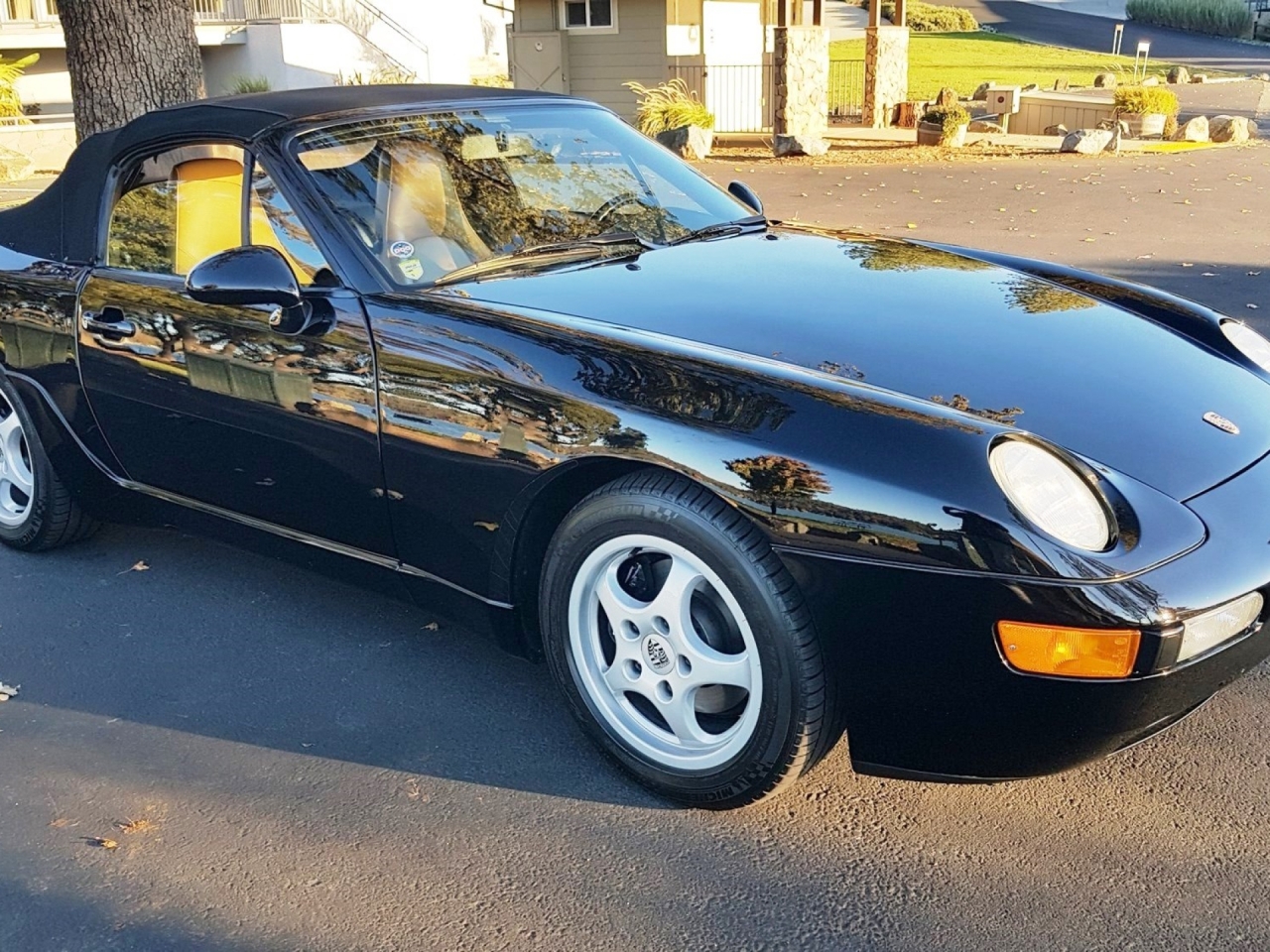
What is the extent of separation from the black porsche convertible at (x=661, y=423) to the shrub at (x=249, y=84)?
2215 cm

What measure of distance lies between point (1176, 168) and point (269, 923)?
1568 centimetres

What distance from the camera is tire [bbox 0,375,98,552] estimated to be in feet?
14.1

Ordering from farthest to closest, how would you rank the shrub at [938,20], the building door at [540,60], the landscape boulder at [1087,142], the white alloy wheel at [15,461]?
the shrub at [938,20] < the building door at [540,60] < the landscape boulder at [1087,142] < the white alloy wheel at [15,461]

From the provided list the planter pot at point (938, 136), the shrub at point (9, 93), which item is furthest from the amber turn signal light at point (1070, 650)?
the shrub at point (9, 93)

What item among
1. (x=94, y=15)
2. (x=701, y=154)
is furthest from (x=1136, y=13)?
Result: (x=94, y=15)

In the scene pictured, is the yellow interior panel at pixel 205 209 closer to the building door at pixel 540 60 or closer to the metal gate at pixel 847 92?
the metal gate at pixel 847 92

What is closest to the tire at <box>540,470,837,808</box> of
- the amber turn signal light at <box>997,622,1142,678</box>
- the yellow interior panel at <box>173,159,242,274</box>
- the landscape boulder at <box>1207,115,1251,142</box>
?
the amber turn signal light at <box>997,622,1142,678</box>

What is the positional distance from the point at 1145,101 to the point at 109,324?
67.0 ft

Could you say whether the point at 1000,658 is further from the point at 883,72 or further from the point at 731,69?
the point at 883,72

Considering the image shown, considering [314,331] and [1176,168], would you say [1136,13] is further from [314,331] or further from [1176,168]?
[314,331]

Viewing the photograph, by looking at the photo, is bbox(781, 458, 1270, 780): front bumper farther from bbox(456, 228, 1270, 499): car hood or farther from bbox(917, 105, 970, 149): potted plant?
bbox(917, 105, 970, 149): potted plant

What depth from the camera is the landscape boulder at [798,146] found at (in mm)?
17984

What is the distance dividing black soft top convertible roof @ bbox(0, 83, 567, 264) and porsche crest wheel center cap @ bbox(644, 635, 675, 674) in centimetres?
187

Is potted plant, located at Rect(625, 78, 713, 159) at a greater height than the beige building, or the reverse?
the beige building
